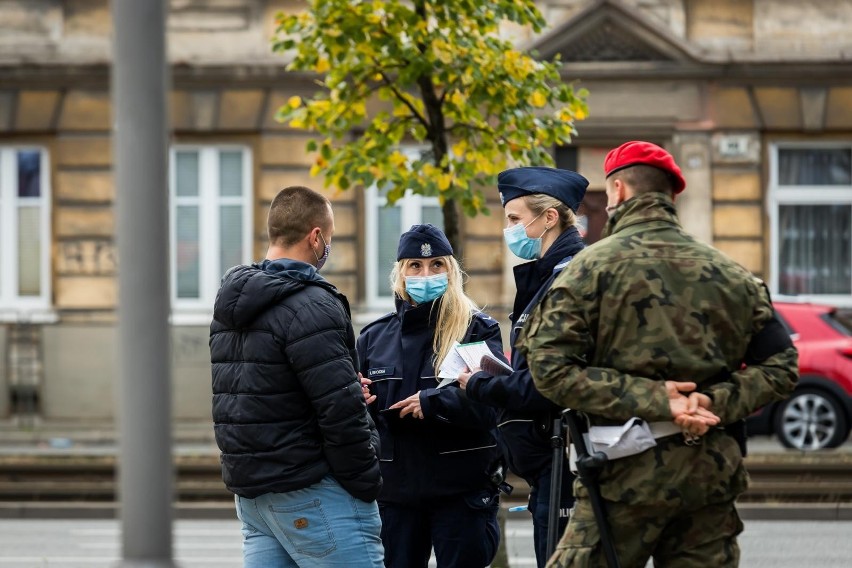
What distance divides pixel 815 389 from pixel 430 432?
421 inches

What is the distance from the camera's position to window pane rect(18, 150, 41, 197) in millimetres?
20469

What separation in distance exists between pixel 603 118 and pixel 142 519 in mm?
16790

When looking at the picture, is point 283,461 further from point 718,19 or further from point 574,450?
point 718,19

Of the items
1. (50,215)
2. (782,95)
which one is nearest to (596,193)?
(782,95)

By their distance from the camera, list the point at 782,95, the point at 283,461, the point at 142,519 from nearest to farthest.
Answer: the point at 142,519 < the point at 283,461 < the point at 782,95

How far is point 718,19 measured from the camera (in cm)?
1986

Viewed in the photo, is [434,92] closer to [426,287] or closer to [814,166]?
[426,287]

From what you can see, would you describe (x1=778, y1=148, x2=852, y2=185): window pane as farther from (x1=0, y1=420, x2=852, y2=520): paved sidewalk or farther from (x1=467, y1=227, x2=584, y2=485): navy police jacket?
(x1=467, y1=227, x2=584, y2=485): navy police jacket

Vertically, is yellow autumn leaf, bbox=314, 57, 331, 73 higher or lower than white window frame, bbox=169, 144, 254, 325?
higher

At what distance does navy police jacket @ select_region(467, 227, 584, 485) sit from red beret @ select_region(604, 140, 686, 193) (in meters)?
0.69

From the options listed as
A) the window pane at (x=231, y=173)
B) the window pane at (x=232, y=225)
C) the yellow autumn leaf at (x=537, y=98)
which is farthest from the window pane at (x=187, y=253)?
the yellow autumn leaf at (x=537, y=98)

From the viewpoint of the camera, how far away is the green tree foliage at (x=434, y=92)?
30.8 ft

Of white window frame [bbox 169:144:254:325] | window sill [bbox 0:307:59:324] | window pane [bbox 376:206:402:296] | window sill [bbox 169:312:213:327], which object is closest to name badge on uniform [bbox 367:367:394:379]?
window sill [bbox 169:312:213:327]

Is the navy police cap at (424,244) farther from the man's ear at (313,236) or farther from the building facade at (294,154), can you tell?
the building facade at (294,154)
